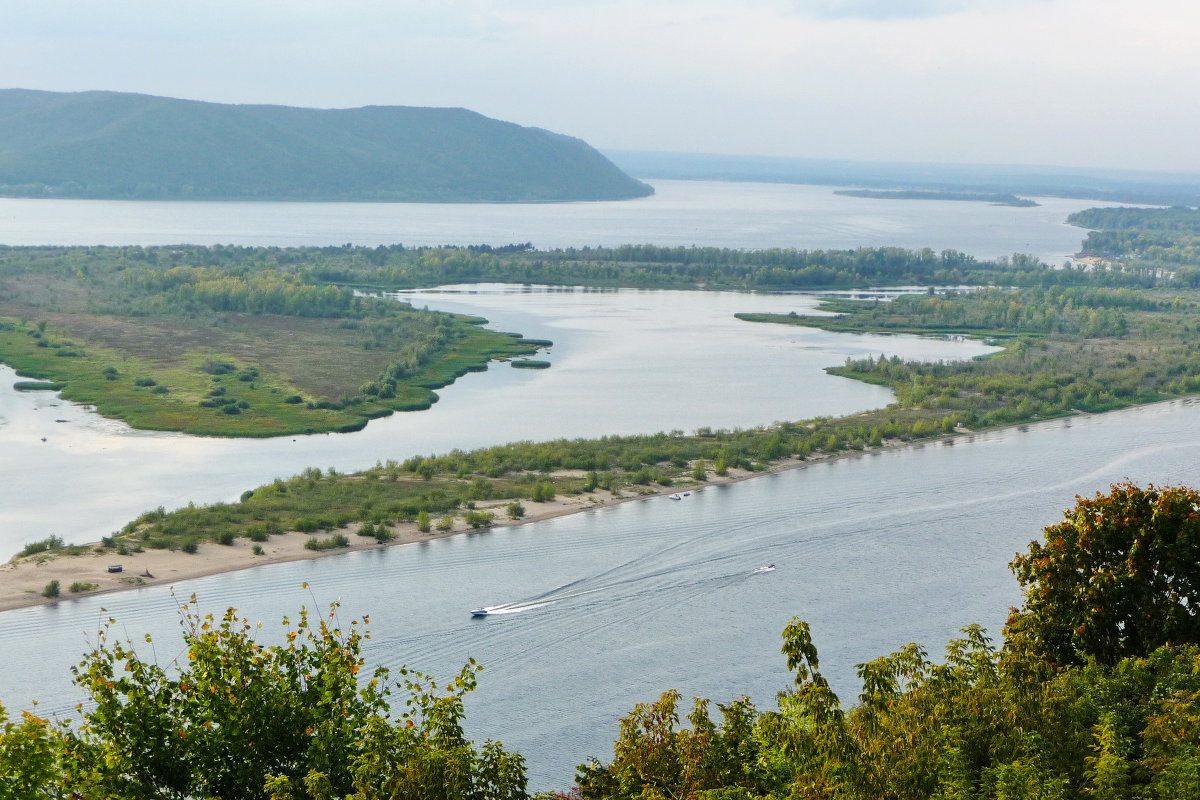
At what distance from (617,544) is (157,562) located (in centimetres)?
1269

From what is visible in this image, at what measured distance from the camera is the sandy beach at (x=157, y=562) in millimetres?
32625

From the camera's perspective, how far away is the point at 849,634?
3136cm

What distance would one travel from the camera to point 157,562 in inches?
1374

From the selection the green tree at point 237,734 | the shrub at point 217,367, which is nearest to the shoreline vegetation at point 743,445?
the shrub at point 217,367

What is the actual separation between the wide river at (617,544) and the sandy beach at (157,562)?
1.83ft

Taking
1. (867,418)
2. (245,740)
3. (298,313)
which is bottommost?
(867,418)

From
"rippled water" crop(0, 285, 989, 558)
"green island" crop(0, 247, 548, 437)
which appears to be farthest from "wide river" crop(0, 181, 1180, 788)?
"green island" crop(0, 247, 548, 437)

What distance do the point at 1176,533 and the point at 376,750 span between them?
42.2ft

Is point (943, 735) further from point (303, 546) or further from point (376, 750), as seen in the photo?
point (303, 546)

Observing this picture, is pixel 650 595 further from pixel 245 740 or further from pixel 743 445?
pixel 245 740

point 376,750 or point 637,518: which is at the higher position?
point 376,750

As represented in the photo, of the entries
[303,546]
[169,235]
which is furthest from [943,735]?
[169,235]

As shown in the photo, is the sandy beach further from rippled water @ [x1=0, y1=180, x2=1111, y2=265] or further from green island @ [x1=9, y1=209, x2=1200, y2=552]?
rippled water @ [x1=0, y1=180, x2=1111, y2=265]

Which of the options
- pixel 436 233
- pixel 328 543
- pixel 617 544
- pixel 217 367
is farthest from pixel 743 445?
pixel 436 233
